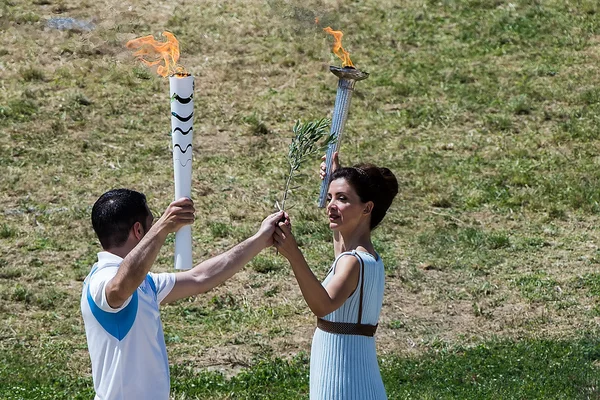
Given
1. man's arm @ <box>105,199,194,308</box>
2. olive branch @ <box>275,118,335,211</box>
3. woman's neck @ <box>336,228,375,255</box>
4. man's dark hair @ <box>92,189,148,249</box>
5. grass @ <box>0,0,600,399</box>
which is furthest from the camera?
grass @ <box>0,0,600,399</box>

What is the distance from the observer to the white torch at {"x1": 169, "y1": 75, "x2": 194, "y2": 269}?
16.0ft

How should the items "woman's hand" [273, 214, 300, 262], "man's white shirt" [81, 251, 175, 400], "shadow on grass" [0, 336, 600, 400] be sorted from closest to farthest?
1. "man's white shirt" [81, 251, 175, 400]
2. "woman's hand" [273, 214, 300, 262]
3. "shadow on grass" [0, 336, 600, 400]

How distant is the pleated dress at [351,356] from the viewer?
493 cm

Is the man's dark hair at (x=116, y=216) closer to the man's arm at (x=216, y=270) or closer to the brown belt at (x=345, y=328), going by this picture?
the man's arm at (x=216, y=270)

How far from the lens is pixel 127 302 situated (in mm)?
4441

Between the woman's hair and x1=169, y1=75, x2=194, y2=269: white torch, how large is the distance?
819 mm

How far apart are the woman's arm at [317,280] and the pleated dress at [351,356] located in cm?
7

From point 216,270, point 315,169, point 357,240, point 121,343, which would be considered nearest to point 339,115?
point 357,240

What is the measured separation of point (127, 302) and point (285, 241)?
84cm

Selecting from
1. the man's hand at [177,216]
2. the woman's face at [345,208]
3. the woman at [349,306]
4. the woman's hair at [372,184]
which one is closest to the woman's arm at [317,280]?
the woman at [349,306]

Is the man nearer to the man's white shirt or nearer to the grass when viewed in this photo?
the man's white shirt

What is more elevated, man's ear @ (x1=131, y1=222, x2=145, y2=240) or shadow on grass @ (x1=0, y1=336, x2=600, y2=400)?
man's ear @ (x1=131, y1=222, x2=145, y2=240)

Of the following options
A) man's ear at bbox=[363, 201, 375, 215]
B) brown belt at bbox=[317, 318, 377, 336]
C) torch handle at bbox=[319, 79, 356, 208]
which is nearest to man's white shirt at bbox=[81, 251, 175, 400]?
brown belt at bbox=[317, 318, 377, 336]

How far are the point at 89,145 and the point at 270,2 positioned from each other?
228 inches
